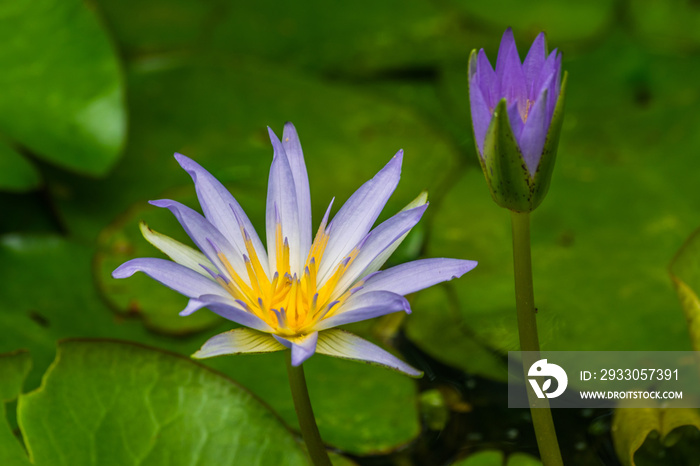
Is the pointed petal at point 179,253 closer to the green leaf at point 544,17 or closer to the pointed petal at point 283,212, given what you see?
the pointed petal at point 283,212

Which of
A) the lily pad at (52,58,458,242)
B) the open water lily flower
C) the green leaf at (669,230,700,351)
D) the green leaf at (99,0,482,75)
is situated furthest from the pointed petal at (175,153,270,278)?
the green leaf at (99,0,482,75)

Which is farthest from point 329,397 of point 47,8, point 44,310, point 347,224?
point 47,8

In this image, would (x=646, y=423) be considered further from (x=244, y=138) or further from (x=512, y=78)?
(x=244, y=138)

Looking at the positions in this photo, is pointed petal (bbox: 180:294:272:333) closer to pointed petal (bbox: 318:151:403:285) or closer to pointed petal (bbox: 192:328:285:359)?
pointed petal (bbox: 192:328:285:359)

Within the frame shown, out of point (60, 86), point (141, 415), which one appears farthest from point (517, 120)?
point (60, 86)

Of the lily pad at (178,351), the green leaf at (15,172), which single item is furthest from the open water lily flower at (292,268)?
the green leaf at (15,172)
